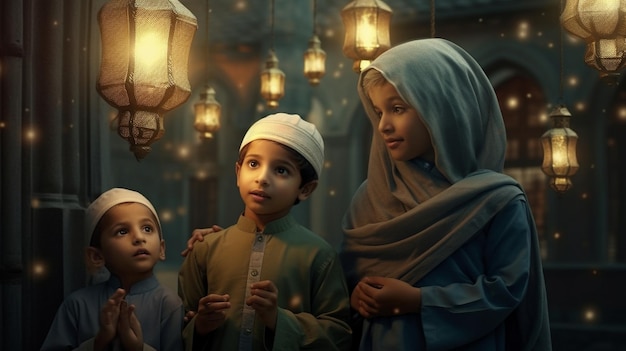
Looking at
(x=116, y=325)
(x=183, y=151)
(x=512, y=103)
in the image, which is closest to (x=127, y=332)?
(x=116, y=325)

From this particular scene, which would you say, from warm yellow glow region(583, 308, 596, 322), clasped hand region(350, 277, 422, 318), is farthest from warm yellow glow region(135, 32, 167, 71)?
warm yellow glow region(583, 308, 596, 322)

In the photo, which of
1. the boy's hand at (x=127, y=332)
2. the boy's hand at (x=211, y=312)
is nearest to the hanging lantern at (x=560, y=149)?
the boy's hand at (x=211, y=312)

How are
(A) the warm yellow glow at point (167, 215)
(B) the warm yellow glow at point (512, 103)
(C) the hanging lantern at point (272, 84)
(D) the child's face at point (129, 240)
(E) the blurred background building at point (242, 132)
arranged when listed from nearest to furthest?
(D) the child's face at point (129, 240) < (E) the blurred background building at point (242, 132) < (C) the hanging lantern at point (272, 84) < (B) the warm yellow glow at point (512, 103) < (A) the warm yellow glow at point (167, 215)

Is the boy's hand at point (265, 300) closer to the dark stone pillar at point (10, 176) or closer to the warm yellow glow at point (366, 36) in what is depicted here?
the dark stone pillar at point (10, 176)

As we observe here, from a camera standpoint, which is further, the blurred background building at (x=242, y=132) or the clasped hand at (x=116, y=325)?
the blurred background building at (x=242, y=132)

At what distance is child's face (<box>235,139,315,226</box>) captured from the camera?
224 centimetres

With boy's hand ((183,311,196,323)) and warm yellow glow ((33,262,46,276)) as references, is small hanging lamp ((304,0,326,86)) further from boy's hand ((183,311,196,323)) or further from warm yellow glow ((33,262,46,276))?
boy's hand ((183,311,196,323))

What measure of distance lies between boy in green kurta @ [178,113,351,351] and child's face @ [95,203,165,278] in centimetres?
12

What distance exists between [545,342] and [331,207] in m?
7.28

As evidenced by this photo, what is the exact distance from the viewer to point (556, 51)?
8414mm

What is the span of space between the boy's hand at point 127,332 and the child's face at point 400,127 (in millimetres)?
875

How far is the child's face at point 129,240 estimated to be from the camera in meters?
2.35

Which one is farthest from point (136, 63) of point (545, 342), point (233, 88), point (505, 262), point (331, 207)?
point (233, 88)

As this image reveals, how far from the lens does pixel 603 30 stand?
3125 mm
